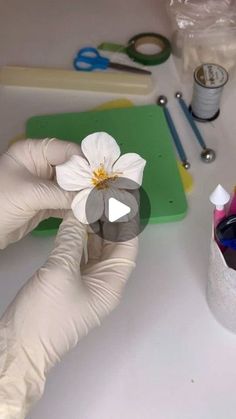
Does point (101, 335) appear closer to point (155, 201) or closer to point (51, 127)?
point (155, 201)

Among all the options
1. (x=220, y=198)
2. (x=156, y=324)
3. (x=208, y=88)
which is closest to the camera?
(x=220, y=198)

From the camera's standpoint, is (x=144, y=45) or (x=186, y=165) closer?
(x=186, y=165)

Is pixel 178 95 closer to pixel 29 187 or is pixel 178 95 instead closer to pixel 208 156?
pixel 208 156

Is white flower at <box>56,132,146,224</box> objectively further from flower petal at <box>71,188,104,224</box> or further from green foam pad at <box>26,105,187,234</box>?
green foam pad at <box>26,105,187,234</box>

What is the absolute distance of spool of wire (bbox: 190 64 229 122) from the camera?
0.81 meters

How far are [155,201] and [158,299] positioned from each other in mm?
148

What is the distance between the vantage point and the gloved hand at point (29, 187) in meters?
0.64

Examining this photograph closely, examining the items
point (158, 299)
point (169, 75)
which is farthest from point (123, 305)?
point (169, 75)

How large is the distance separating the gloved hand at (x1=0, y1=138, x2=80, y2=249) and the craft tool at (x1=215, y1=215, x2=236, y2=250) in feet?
0.57

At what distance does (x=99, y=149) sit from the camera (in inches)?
22.5

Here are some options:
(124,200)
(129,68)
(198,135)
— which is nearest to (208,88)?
(198,135)

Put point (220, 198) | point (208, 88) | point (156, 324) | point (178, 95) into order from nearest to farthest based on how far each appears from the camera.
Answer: point (220, 198), point (156, 324), point (208, 88), point (178, 95)

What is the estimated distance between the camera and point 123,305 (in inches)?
27.0
